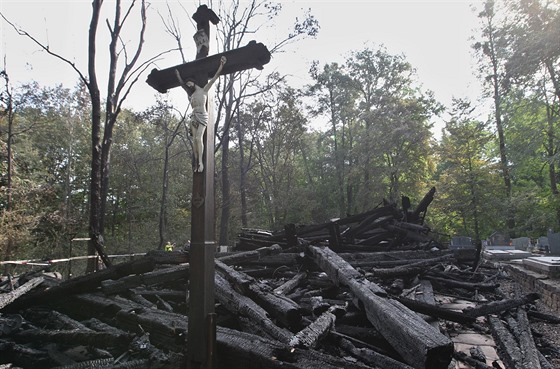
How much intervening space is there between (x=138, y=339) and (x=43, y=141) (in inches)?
1322

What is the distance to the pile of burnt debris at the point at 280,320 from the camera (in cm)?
284

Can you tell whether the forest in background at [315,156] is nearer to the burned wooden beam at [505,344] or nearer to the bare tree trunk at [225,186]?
the bare tree trunk at [225,186]

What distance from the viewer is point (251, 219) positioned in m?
36.5

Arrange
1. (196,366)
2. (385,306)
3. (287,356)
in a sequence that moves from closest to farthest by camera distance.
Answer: (287,356)
(196,366)
(385,306)

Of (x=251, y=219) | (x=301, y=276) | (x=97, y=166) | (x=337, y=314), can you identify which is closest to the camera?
(x=337, y=314)

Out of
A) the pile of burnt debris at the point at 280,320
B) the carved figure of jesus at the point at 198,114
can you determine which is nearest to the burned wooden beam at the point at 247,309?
the pile of burnt debris at the point at 280,320

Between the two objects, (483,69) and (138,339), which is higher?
(483,69)

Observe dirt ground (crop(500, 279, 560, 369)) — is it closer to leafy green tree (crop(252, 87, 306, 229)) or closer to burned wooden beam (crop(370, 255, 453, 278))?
burned wooden beam (crop(370, 255, 453, 278))

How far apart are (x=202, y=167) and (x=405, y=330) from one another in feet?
7.41

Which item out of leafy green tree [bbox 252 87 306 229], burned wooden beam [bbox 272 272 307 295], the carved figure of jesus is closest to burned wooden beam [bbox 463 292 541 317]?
burned wooden beam [bbox 272 272 307 295]

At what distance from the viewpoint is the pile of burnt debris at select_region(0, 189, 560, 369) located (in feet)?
9.32

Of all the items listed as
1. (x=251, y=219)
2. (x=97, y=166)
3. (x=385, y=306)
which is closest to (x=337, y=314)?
(x=385, y=306)

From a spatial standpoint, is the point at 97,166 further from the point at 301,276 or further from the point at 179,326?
the point at 179,326

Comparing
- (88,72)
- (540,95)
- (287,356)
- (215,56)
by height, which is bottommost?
(287,356)
